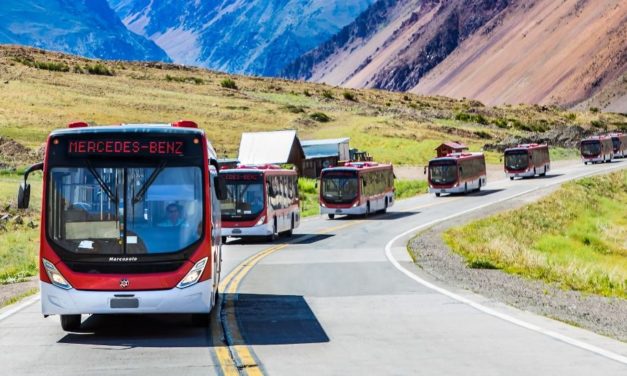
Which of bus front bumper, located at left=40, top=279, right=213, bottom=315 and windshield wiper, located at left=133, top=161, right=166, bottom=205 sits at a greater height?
windshield wiper, located at left=133, top=161, right=166, bottom=205

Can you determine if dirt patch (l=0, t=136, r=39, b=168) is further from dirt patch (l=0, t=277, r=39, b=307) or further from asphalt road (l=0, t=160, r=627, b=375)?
asphalt road (l=0, t=160, r=627, b=375)

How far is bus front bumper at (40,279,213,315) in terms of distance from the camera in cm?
1408

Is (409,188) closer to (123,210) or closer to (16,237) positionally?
(16,237)

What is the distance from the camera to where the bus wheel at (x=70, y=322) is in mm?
14752

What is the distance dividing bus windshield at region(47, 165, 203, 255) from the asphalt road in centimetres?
128

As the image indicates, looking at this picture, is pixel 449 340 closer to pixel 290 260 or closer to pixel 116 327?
pixel 116 327

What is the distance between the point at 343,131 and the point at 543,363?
11106 centimetres

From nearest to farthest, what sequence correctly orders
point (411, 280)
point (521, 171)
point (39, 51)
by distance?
point (411, 280) < point (521, 171) < point (39, 51)

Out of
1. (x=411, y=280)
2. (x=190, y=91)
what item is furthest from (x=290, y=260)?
(x=190, y=91)

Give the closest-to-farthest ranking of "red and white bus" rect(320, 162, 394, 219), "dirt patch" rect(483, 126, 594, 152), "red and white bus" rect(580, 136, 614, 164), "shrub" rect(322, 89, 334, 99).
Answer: "red and white bus" rect(320, 162, 394, 219) < "red and white bus" rect(580, 136, 614, 164) < "dirt patch" rect(483, 126, 594, 152) < "shrub" rect(322, 89, 334, 99)

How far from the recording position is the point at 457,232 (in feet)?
130

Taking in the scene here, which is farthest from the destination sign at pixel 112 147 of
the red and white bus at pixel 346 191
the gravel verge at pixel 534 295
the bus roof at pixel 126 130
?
the red and white bus at pixel 346 191

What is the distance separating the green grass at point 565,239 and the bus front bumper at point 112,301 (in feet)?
30.6

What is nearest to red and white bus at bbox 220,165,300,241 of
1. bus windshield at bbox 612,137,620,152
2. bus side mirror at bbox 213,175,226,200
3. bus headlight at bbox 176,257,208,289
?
bus side mirror at bbox 213,175,226,200
